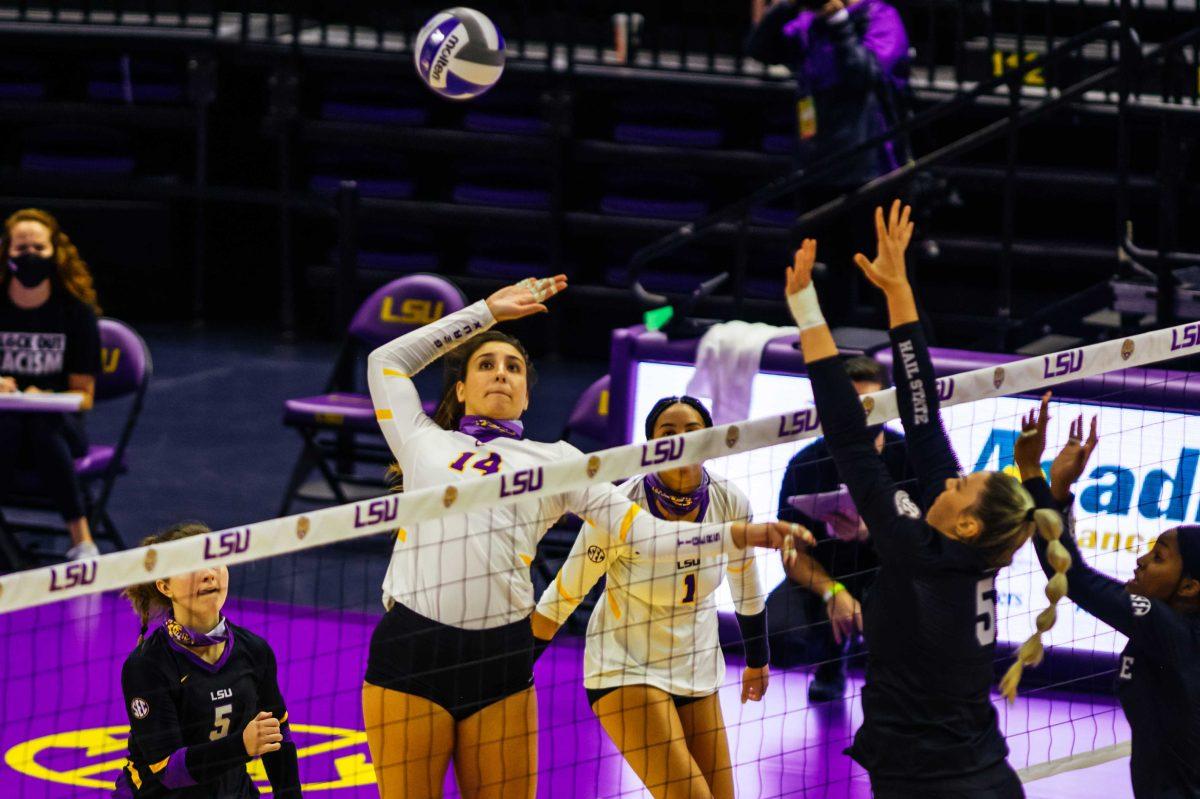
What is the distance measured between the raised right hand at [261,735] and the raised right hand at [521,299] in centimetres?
136

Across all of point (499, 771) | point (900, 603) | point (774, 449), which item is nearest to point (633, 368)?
point (774, 449)

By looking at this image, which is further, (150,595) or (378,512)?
(150,595)

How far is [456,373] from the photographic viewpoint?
5.64 m

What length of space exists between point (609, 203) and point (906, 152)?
11.5 feet

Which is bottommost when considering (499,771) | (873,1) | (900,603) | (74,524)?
(74,524)

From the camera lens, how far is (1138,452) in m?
8.09

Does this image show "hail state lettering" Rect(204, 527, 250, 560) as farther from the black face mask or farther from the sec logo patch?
the black face mask

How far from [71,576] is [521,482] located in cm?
120

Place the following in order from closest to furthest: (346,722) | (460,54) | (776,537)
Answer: (776,537)
(346,722)
(460,54)

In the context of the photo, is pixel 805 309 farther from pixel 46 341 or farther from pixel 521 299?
pixel 46 341

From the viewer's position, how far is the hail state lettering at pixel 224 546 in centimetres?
471

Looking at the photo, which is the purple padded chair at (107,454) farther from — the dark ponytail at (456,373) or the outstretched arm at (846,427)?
the outstretched arm at (846,427)

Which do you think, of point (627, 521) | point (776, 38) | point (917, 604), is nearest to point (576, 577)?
point (627, 521)

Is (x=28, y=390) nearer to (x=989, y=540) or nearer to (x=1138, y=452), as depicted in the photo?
(x=1138, y=452)
